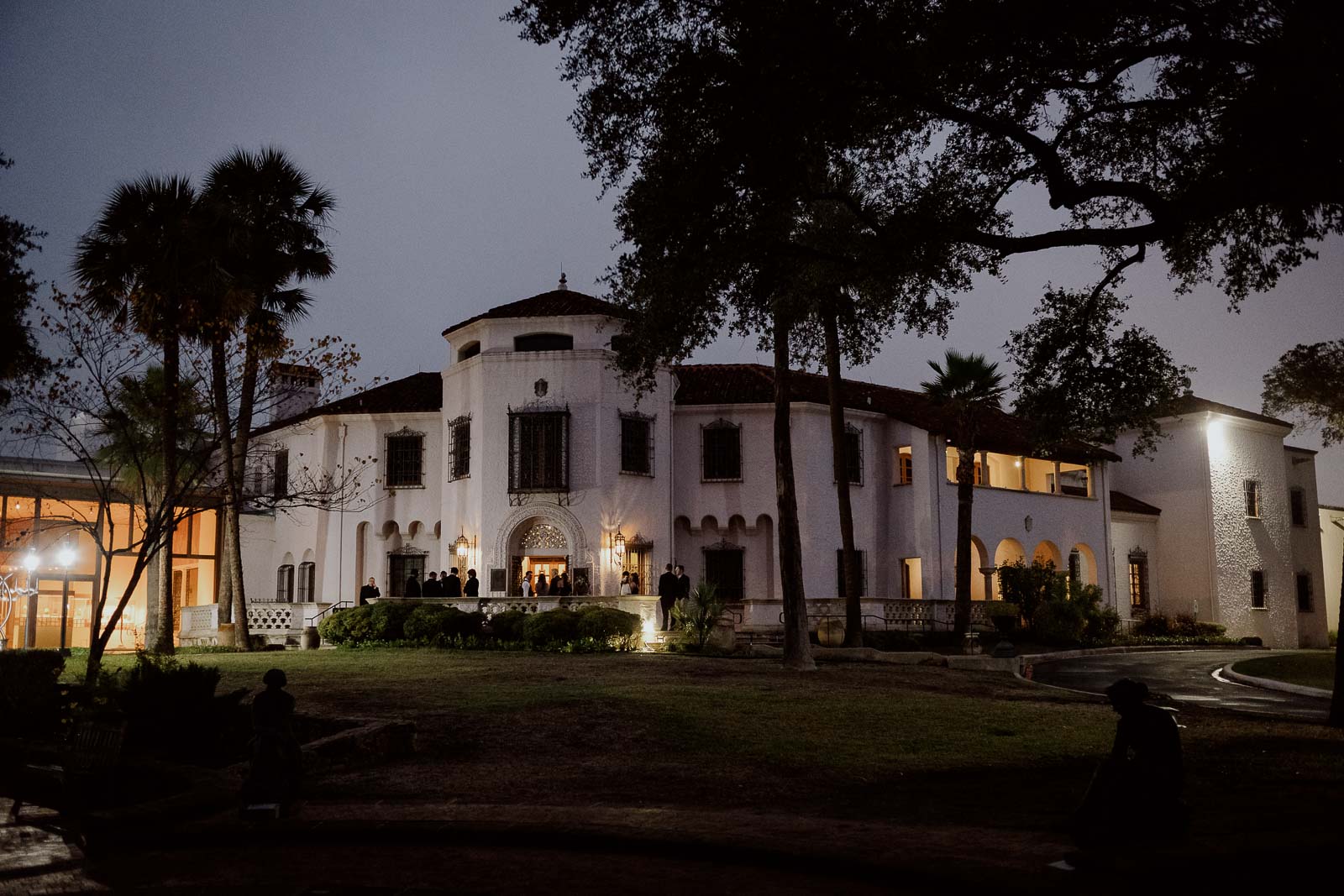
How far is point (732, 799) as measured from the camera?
907 cm

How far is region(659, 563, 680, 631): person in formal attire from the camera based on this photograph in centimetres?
2648

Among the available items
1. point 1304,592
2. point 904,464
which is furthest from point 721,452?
point 1304,592

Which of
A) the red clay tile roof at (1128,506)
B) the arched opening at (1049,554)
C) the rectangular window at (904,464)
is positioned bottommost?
the arched opening at (1049,554)

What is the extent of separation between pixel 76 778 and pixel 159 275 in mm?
11898

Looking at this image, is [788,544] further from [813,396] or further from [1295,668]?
[813,396]

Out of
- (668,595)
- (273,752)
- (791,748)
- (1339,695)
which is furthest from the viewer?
(668,595)

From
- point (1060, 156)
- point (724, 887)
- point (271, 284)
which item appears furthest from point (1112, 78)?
point (271, 284)

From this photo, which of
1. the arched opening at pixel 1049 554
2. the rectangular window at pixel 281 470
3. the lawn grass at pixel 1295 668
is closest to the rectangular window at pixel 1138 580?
the arched opening at pixel 1049 554

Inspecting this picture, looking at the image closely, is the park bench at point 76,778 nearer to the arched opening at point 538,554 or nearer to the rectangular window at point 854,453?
the arched opening at point 538,554

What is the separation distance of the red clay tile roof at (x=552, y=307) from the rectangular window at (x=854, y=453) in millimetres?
9177

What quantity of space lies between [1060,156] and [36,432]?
49.0ft

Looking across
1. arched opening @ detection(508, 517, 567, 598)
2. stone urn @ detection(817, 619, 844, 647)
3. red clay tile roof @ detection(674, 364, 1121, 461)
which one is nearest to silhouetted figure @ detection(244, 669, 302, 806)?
stone urn @ detection(817, 619, 844, 647)

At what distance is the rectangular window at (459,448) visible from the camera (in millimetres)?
32125

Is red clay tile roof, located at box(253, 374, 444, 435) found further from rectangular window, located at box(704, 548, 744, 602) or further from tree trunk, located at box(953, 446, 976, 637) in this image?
tree trunk, located at box(953, 446, 976, 637)
